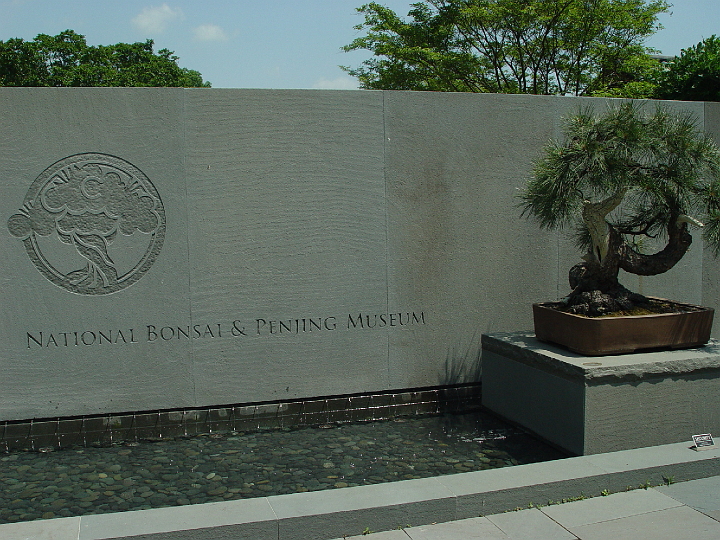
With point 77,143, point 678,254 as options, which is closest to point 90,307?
point 77,143

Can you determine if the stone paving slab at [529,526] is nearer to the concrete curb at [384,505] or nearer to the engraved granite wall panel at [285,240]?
the concrete curb at [384,505]

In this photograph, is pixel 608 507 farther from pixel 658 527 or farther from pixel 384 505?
pixel 384 505

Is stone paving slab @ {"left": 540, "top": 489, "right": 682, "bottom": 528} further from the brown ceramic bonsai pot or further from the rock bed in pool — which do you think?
the brown ceramic bonsai pot

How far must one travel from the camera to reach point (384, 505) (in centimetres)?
335

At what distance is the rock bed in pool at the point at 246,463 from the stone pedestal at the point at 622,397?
29 centimetres

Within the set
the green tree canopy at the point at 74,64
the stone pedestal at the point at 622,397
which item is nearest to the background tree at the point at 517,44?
the green tree canopy at the point at 74,64

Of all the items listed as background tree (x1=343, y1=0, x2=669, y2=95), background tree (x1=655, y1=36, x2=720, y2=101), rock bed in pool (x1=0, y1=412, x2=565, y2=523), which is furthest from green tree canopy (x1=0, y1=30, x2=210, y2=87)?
rock bed in pool (x1=0, y1=412, x2=565, y2=523)

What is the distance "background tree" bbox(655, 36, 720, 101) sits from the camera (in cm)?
802

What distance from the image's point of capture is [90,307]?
16.2 ft

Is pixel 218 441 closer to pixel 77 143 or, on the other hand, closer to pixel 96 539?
pixel 96 539

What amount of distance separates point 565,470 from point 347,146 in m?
2.82

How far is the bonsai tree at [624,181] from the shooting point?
4445mm

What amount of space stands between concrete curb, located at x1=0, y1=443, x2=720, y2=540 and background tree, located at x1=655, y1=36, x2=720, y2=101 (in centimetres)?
551

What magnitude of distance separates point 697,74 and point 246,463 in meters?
7.02
